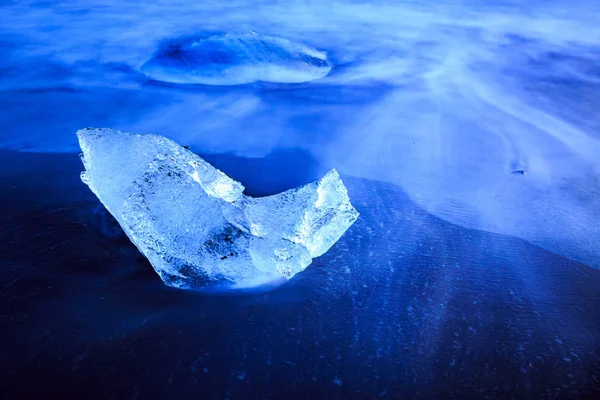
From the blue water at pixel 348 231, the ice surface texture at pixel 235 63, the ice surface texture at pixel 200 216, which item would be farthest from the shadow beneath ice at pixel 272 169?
the ice surface texture at pixel 235 63

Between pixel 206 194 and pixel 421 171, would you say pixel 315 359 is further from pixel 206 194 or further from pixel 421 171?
pixel 421 171

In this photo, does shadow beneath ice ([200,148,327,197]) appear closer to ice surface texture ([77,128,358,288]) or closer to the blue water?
the blue water

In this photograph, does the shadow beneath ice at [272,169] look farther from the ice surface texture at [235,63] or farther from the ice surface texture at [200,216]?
the ice surface texture at [235,63]

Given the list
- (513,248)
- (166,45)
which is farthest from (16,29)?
(513,248)

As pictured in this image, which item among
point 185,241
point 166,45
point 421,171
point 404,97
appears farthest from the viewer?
point 166,45

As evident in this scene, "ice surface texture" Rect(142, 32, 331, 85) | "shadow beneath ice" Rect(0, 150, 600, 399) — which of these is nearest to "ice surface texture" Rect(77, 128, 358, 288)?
"shadow beneath ice" Rect(0, 150, 600, 399)
